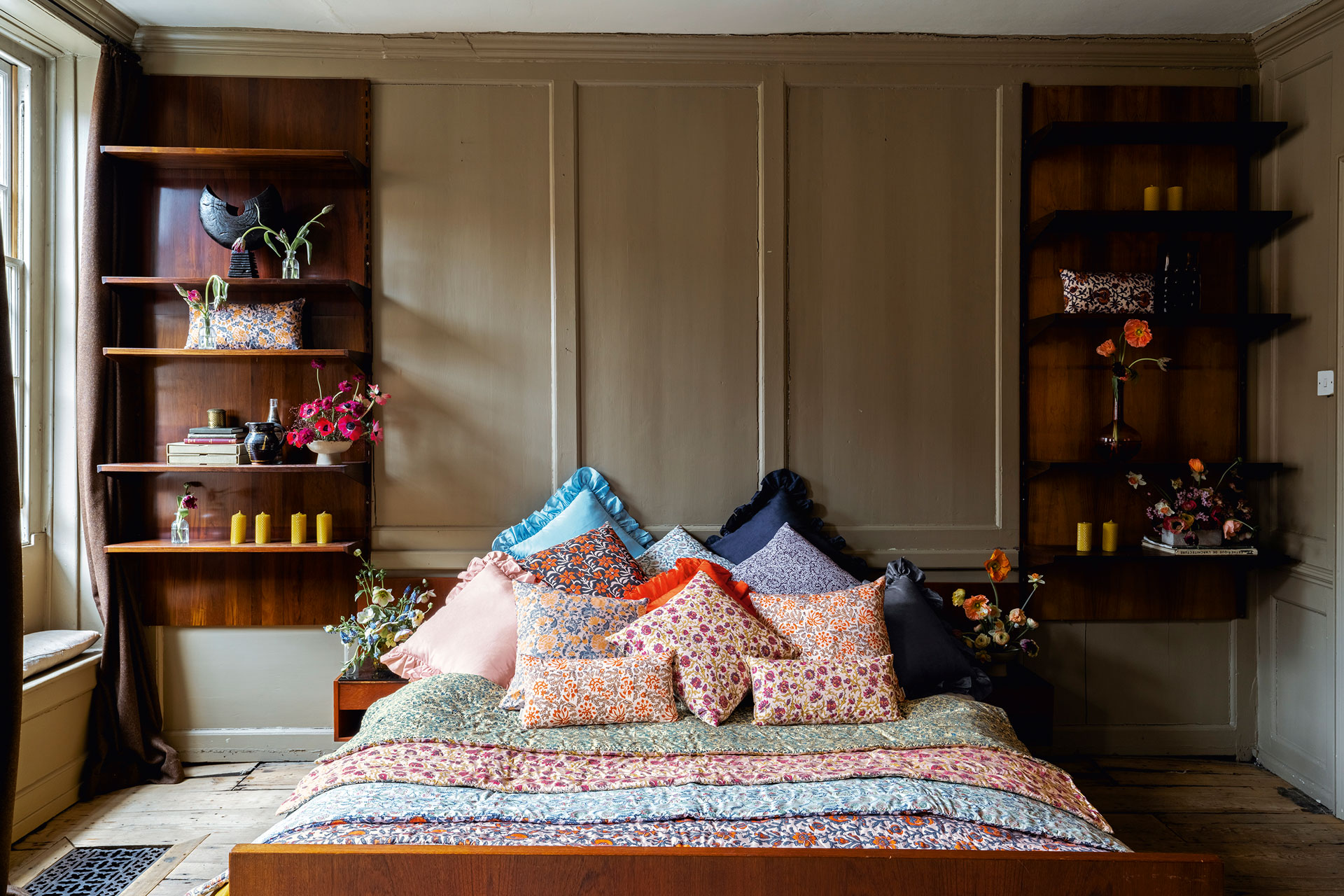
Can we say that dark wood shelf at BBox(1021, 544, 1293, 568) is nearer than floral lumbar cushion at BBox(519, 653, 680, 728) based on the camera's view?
No

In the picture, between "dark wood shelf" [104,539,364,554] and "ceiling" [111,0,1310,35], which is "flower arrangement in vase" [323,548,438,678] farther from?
"ceiling" [111,0,1310,35]

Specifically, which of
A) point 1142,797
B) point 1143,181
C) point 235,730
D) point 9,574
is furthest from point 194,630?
point 1143,181

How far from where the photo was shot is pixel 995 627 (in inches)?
119

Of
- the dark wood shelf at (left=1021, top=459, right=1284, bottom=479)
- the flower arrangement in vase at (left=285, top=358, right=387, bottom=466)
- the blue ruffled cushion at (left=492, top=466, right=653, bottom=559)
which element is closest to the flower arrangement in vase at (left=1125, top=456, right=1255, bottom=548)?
the dark wood shelf at (left=1021, top=459, right=1284, bottom=479)

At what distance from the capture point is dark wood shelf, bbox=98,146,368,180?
2961 mm

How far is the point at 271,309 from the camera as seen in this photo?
3123mm

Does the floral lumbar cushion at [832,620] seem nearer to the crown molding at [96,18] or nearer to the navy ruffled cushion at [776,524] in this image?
the navy ruffled cushion at [776,524]

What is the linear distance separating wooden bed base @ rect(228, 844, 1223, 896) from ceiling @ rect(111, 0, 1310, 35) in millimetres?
2749

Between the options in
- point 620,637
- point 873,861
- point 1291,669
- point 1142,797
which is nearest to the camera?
point 873,861

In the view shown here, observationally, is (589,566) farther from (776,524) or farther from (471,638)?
(776,524)

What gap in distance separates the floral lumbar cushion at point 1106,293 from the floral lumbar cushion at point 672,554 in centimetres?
168

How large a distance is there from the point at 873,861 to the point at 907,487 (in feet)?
6.29

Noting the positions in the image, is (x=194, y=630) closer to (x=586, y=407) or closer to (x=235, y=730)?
(x=235, y=730)

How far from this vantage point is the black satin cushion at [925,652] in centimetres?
262
